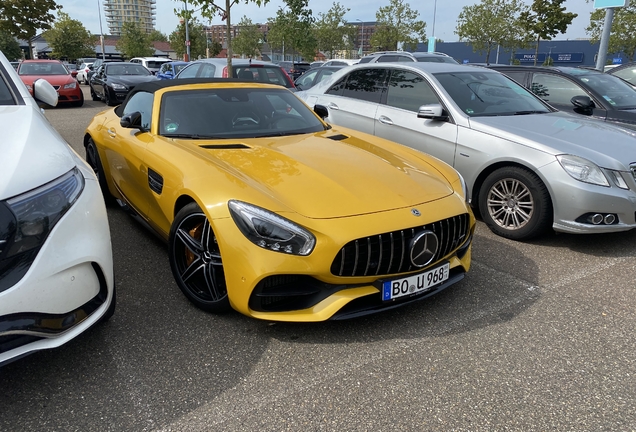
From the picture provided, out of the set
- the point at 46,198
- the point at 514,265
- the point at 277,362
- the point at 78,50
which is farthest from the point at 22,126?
the point at 78,50

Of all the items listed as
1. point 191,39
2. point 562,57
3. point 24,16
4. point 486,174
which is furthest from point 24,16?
point 562,57

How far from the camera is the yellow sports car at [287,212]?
2.49 metres

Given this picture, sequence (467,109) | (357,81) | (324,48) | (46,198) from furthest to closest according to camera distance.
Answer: (324,48), (357,81), (467,109), (46,198)

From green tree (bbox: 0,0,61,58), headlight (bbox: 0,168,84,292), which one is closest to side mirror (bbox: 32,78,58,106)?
headlight (bbox: 0,168,84,292)

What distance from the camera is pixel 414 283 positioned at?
8.87 feet

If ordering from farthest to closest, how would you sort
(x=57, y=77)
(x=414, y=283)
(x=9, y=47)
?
(x=9, y=47) < (x=57, y=77) < (x=414, y=283)

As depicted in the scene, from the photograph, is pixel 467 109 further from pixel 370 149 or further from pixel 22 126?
pixel 22 126

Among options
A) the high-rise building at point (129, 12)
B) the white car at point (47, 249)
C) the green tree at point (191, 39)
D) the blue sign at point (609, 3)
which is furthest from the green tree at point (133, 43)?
the high-rise building at point (129, 12)

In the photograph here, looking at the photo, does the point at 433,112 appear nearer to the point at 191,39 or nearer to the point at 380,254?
the point at 380,254

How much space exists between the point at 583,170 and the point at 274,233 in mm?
2806

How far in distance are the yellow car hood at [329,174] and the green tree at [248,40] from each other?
58.9 metres

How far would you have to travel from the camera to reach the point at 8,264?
1.86m

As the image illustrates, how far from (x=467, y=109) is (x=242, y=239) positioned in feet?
10.8

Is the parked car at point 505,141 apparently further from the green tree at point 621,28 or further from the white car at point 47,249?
the green tree at point 621,28
